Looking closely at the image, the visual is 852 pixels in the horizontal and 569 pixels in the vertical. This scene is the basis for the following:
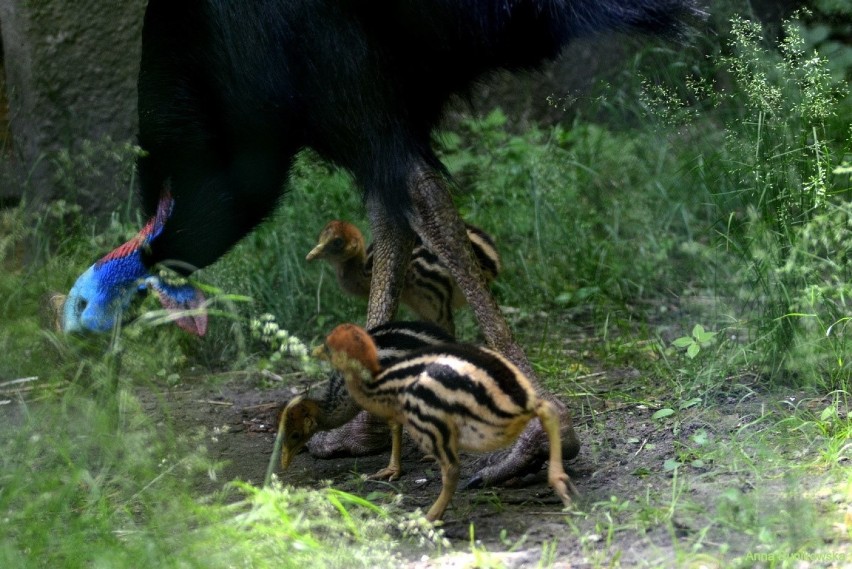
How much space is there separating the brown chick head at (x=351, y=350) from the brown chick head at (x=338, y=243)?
3.97 ft

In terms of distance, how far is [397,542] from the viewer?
112 inches

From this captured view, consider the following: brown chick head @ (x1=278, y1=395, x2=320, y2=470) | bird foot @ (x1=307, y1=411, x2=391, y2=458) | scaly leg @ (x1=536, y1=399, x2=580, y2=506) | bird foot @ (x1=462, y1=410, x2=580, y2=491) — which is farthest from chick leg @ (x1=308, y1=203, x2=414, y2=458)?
scaly leg @ (x1=536, y1=399, x2=580, y2=506)

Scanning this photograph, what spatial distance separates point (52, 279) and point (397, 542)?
2403mm

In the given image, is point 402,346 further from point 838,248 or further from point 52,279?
point 52,279

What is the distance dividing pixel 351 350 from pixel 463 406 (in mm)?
462

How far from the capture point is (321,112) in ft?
11.6

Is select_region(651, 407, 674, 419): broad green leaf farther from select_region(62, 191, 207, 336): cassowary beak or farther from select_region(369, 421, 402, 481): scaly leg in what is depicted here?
select_region(62, 191, 207, 336): cassowary beak

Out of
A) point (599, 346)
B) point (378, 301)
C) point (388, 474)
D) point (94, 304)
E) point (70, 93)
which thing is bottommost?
point (599, 346)

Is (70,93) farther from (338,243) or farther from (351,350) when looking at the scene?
(351,350)

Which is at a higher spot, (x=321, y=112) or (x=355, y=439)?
(x=321, y=112)

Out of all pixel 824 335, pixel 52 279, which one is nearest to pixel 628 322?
pixel 824 335

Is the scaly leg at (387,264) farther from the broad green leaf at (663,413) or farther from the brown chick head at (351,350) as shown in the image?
the broad green leaf at (663,413)

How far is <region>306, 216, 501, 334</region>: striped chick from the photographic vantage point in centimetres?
438

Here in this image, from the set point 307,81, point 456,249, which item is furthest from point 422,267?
point 307,81
